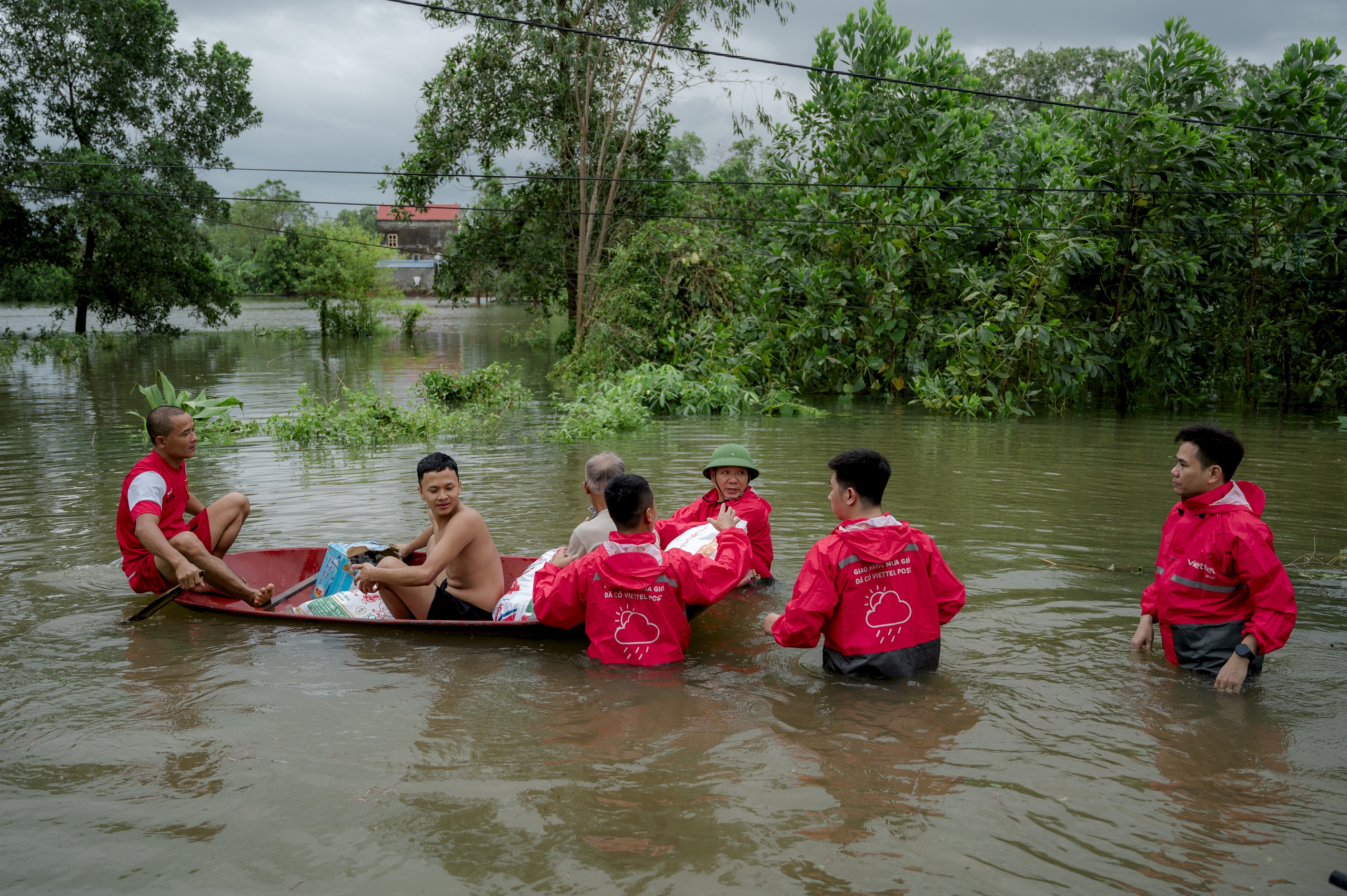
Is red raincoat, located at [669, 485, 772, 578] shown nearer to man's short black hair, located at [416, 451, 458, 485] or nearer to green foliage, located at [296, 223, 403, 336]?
man's short black hair, located at [416, 451, 458, 485]

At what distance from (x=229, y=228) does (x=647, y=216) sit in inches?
3657

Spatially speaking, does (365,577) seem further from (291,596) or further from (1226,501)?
(1226,501)

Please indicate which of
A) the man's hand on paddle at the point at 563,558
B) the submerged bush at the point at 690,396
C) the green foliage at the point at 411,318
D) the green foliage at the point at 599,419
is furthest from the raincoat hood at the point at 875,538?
the green foliage at the point at 411,318

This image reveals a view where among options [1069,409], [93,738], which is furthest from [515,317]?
[93,738]

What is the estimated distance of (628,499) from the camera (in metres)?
5.02

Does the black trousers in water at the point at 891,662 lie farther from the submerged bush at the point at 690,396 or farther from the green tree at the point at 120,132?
the green tree at the point at 120,132

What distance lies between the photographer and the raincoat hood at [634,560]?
5.12 m

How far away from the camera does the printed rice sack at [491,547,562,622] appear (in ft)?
19.3

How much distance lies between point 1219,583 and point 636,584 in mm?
2942

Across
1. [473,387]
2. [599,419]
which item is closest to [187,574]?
[599,419]

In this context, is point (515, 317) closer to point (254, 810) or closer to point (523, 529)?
point (523, 529)

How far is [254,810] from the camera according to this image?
12.9 ft

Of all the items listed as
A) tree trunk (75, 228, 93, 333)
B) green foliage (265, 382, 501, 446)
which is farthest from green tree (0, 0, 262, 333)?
green foliage (265, 382, 501, 446)

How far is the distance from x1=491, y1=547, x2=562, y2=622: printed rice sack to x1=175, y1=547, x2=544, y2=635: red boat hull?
11 cm
